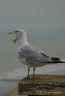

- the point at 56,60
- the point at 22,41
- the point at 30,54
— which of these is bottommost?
the point at 56,60

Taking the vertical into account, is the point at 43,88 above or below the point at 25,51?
below

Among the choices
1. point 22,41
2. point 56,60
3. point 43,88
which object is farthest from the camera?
point 22,41

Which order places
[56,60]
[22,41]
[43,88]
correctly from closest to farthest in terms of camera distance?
[43,88], [56,60], [22,41]

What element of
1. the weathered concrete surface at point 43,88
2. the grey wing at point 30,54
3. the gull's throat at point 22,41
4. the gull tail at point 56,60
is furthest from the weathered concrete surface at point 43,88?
the gull's throat at point 22,41

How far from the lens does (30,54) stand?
135 inches

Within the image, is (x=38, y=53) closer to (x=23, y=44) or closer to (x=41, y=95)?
(x=23, y=44)

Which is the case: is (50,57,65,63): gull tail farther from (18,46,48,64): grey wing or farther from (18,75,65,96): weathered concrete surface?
(18,75,65,96): weathered concrete surface

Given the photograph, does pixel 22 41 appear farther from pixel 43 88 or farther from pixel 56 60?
pixel 43 88

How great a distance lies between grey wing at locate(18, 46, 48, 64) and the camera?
3217 mm

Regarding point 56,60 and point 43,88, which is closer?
point 43,88

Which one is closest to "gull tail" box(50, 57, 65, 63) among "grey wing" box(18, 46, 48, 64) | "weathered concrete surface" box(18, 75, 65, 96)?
"grey wing" box(18, 46, 48, 64)

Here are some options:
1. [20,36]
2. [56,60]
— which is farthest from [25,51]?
[56,60]

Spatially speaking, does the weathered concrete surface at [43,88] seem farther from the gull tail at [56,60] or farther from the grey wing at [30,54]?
the grey wing at [30,54]

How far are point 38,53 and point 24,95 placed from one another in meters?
1.30
